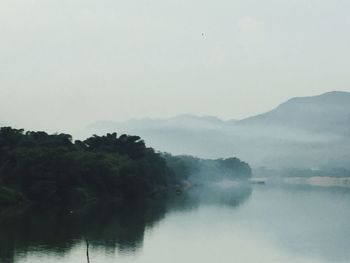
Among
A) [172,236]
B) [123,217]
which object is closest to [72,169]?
[123,217]

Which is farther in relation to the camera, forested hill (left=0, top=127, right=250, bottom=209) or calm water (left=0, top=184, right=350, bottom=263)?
forested hill (left=0, top=127, right=250, bottom=209)

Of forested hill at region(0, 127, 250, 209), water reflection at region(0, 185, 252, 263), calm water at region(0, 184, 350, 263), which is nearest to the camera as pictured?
calm water at region(0, 184, 350, 263)

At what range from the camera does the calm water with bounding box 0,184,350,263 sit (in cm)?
3756

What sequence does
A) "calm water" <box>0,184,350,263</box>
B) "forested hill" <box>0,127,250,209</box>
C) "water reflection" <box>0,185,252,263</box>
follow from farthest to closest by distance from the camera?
"forested hill" <box>0,127,250,209</box>, "water reflection" <box>0,185,252,263</box>, "calm water" <box>0,184,350,263</box>

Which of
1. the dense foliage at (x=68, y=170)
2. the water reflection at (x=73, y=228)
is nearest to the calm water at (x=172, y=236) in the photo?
the water reflection at (x=73, y=228)

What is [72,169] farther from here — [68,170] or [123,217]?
[123,217]

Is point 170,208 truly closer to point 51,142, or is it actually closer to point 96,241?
point 51,142

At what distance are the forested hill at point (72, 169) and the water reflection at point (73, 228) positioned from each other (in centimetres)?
446

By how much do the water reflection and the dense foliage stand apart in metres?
4.46

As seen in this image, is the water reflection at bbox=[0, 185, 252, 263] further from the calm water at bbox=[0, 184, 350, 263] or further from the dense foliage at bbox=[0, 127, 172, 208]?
the dense foliage at bbox=[0, 127, 172, 208]

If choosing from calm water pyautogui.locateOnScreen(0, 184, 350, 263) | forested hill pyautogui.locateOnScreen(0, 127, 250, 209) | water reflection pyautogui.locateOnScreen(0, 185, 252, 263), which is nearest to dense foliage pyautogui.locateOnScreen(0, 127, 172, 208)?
forested hill pyautogui.locateOnScreen(0, 127, 250, 209)

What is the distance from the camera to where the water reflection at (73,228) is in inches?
1533

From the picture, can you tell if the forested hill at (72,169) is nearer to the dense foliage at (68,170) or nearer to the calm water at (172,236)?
the dense foliage at (68,170)

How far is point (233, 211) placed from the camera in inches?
2712
